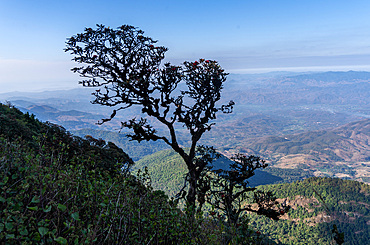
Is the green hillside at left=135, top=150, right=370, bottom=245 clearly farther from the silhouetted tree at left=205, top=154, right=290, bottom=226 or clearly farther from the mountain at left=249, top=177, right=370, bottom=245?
the silhouetted tree at left=205, top=154, right=290, bottom=226

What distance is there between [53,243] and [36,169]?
219cm

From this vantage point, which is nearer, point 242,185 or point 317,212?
point 242,185

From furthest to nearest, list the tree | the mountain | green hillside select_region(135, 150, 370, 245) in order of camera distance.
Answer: the mountain < green hillside select_region(135, 150, 370, 245) < the tree

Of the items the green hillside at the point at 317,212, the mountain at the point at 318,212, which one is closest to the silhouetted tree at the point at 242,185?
the green hillside at the point at 317,212

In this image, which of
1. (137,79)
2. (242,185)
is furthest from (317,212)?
(137,79)

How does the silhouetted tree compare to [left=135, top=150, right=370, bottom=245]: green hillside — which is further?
[left=135, top=150, right=370, bottom=245]: green hillside

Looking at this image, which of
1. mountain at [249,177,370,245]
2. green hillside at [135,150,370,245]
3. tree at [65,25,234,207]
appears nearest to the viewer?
tree at [65,25,234,207]

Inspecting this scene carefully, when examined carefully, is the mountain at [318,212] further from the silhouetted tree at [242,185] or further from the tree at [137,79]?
the tree at [137,79]

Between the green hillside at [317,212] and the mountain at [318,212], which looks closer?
the green hillside at [317,212]

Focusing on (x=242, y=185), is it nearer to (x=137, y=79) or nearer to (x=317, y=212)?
(x=137, y=79)

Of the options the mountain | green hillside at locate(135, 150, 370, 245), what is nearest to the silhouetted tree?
green hillside at locate(135, 150, 370, 245)

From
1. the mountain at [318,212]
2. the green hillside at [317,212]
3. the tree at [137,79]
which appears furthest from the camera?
the mountain at [318,212]

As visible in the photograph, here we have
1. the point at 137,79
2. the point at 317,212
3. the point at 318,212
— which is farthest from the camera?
the point at 318,212

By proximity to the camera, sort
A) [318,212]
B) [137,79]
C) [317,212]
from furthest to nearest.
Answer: [318,212] < [317,212] < [137,79]
